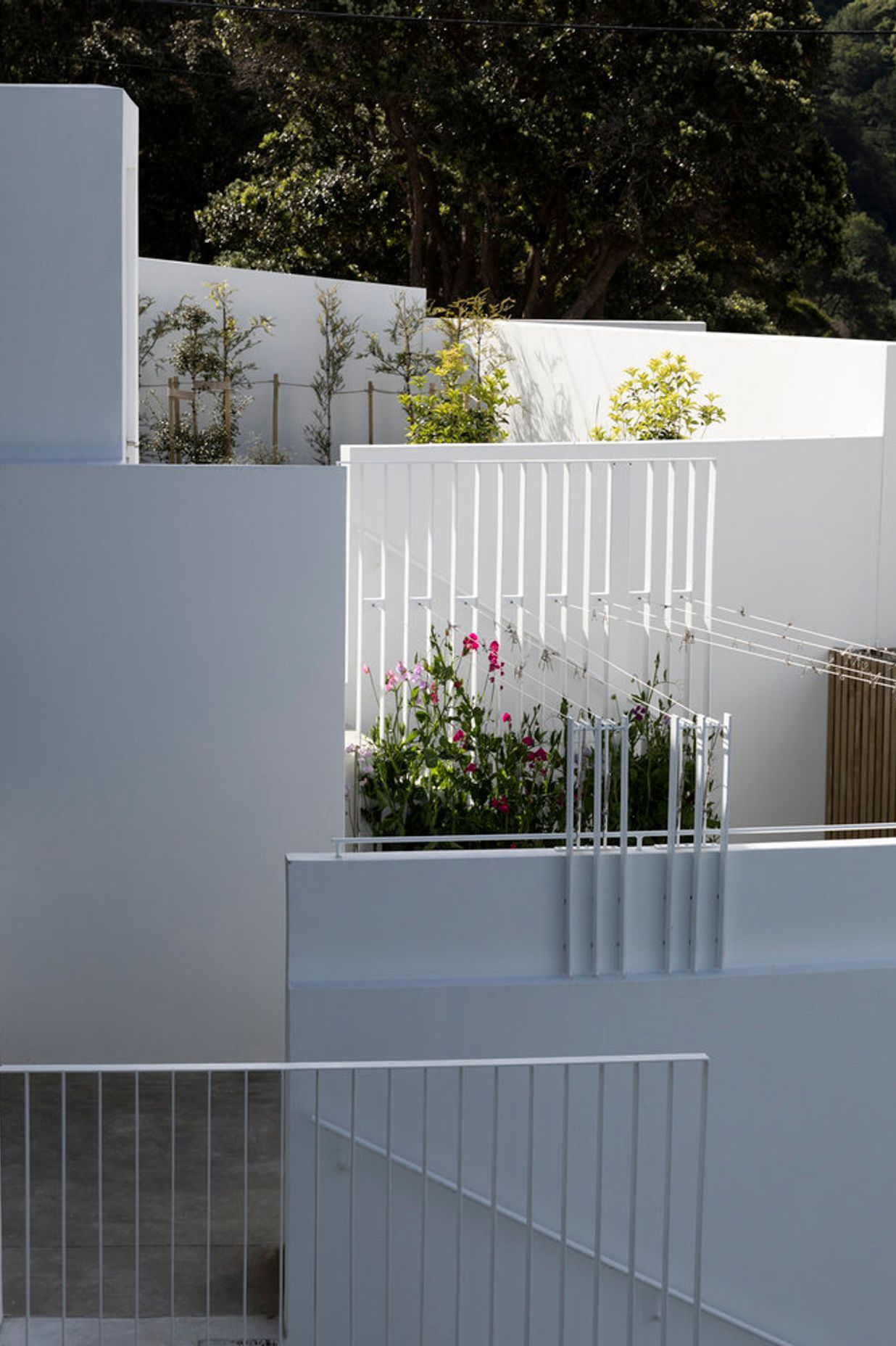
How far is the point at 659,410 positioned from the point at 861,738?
8.71ft

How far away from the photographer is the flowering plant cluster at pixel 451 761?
24.6 feet

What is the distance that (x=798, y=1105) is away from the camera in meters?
6.43

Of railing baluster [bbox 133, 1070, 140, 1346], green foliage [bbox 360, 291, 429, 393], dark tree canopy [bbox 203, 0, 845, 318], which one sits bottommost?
railing baluster [bbox 133, 1070, 140, 1346]

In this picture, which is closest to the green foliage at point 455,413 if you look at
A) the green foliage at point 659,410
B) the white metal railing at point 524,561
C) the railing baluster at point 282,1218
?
the green foliage at point 659,410

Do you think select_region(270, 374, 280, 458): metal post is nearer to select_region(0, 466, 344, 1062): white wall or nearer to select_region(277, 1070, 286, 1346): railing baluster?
select_region(0, 466, 344, 1062): white wall

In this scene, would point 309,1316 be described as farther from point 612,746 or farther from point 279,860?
point 612,746

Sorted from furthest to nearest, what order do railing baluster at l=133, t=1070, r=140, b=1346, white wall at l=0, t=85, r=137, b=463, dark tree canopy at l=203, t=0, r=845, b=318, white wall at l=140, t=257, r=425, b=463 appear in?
dark tree canopy at l=203, t=0, r=845, b=318 → white wall at l=140, t=257, r=425, b=463 → white wall at l=0, t=85, r=137, b=463 → railing baluster at l=133, t=1070, r=140, b=1346

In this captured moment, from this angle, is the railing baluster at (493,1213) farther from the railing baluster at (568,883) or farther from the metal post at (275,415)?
the metal post at (275,415)

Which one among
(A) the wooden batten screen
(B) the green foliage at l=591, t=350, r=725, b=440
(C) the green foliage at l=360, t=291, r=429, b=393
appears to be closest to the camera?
(A) the wooden batten screen

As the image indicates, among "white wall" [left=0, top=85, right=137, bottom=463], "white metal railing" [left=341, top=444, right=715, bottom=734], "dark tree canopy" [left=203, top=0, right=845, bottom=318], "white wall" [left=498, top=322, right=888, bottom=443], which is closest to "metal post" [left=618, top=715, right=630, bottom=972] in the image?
"white metal railing" [left=341, top=444, right=715, bottom=734]

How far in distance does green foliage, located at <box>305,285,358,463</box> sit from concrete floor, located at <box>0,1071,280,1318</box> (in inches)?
327

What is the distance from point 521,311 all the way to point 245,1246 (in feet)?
65.9

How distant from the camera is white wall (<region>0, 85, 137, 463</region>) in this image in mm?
7500

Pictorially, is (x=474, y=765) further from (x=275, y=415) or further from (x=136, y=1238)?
(x=275, y=415)
